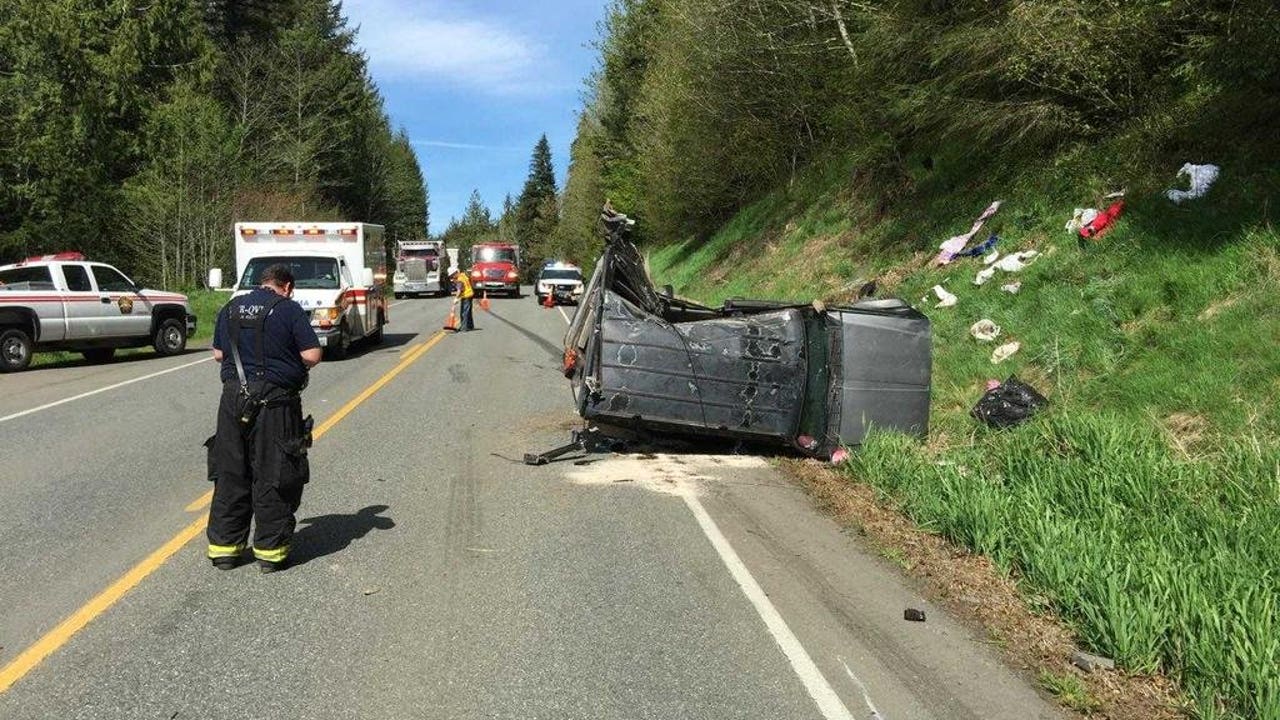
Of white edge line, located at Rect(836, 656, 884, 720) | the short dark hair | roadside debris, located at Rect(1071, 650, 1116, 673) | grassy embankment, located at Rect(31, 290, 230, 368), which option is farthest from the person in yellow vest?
roadside debris, located at Rect(1071, 650, 1116, 673)

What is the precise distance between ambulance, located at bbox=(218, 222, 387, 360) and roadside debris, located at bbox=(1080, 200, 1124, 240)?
37.7ft

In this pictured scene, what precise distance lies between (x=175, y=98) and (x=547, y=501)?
1494 inches

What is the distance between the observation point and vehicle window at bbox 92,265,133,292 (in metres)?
16.8

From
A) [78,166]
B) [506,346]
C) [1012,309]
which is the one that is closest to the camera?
[1012,309]

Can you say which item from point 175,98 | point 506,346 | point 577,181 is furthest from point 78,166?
point 577,181

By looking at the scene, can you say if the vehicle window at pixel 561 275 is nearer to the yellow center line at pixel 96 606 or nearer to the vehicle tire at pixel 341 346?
the vehicle tire at pixel 341 346

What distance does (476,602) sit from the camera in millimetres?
4891

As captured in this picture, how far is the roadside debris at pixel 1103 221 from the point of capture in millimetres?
10906

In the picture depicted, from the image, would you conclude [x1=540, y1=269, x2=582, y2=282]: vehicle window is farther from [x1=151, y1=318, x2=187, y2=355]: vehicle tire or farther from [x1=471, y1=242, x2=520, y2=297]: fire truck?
[x1=151, y1=318, x2=187, y2=355]: vehicle tire

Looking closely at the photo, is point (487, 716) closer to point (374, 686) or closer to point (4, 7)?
point (374, 686)

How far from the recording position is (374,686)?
3.93m

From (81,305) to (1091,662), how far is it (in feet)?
55.9

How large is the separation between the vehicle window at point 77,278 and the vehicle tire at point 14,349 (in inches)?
43.5

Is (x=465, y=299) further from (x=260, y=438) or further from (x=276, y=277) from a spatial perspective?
(x=260, y=438)
